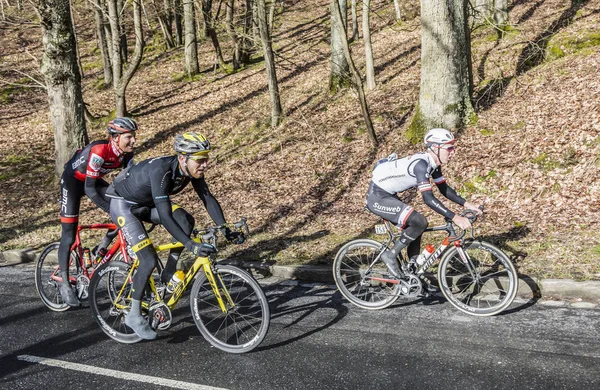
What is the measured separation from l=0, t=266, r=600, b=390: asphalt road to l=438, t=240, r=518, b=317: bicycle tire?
0.18 metres

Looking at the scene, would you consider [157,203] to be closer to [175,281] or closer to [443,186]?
[175,281]

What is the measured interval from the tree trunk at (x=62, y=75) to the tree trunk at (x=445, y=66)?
8.94 m

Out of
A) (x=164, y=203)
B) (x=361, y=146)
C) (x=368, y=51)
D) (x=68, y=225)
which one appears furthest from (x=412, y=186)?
(x=368, y=51)

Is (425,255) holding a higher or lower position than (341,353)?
higher

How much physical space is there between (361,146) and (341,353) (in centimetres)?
873

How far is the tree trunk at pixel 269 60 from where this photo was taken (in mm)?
15508

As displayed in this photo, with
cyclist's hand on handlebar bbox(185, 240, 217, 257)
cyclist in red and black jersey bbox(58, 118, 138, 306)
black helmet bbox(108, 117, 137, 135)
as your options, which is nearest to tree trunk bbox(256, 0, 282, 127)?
cyclist in red and black jersey bbox(58, 118, 138, 306)

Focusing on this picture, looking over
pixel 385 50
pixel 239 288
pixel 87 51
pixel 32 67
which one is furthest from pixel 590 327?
pixel 87 51

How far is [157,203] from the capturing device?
224 inches

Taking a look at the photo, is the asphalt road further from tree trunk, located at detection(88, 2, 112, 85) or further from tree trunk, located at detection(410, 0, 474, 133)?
tree trunk, located at detection(88, 2, 112, 85)

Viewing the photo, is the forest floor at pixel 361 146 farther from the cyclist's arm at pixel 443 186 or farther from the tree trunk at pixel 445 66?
the cyclist's arm at pixel 443 186

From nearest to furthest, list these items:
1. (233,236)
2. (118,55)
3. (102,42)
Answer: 1. (233,236)
2. (118,55)
3. (102,42)

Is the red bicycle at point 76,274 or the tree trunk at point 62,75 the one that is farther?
the tree trunk at point 62,75

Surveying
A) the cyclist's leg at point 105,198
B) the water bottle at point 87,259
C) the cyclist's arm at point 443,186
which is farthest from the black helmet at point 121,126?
the cyclist's arm at point 443,186
